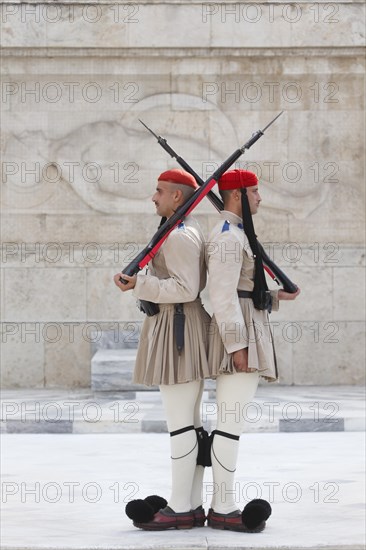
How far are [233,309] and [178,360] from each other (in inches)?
15.5

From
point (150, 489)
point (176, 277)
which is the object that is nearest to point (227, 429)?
point (176, 277)

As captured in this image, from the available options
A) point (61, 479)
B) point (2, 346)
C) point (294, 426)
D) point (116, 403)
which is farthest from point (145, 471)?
point (2, 346)

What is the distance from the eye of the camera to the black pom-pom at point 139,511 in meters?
6.61

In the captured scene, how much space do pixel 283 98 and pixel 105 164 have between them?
2151 mm

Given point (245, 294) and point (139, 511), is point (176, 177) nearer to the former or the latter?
point (245, 294)

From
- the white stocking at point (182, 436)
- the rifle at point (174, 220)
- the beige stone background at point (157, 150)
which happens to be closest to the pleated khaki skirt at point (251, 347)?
the white stocking at point (182, 436)

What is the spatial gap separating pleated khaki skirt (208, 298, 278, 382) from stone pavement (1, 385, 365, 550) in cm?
84

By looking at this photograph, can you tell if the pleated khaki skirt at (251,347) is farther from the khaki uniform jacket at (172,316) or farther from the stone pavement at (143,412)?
the stone pavement at (143,412)

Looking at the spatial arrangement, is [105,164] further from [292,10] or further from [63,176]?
[292,10]

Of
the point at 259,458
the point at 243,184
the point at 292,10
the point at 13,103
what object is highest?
the point at 292,10

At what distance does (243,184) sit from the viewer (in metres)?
6.77

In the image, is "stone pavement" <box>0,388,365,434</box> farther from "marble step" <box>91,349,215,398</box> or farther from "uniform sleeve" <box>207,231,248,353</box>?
"uniform sleeve" <box>207,231,248,353</box>

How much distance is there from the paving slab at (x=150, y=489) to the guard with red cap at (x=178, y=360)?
144mm

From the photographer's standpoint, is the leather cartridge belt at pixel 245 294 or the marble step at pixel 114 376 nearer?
the leather cartridge belt at pixel 245 294
